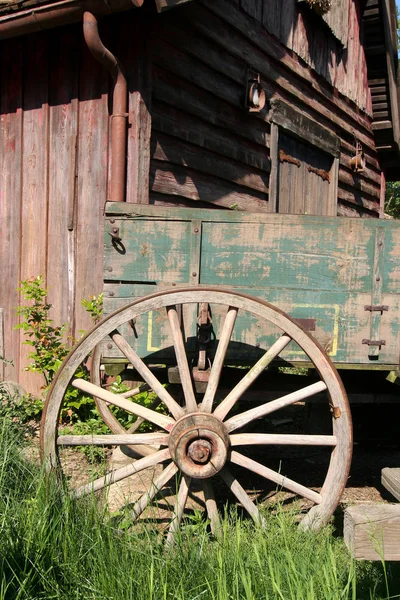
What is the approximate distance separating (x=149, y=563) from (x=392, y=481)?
91 cm

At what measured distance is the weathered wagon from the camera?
2.68m

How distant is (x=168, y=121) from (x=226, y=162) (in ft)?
3.35

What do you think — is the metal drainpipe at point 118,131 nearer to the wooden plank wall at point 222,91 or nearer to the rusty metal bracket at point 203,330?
the wooden plank wall at point 222,91

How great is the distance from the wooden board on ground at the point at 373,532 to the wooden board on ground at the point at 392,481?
0.30 metres

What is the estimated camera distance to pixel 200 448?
258cm

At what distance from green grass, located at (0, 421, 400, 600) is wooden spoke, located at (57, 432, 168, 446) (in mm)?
207

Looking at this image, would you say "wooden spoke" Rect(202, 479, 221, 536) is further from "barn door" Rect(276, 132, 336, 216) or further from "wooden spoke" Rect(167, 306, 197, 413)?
"barn door" Rect(276, 132, 336, 216)

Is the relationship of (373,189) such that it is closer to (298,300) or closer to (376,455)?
A: (376,455)

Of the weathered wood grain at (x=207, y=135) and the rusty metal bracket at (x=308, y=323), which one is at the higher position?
the weathered wood grain at (x=207, y=135)

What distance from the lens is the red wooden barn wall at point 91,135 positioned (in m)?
4.57

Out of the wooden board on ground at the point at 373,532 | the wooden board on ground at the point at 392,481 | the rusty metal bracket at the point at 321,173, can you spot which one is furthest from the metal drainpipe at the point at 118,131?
the rusty metal bracket at the point at 321,173

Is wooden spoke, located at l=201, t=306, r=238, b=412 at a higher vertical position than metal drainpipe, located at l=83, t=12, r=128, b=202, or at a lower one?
lower

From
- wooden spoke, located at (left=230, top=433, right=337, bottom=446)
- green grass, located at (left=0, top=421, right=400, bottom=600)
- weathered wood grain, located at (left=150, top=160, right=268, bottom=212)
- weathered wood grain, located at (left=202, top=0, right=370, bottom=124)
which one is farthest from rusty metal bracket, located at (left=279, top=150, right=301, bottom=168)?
green grass, located at (left=0, top=421, right=400, bottom=600)

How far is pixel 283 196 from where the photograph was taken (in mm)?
6902
